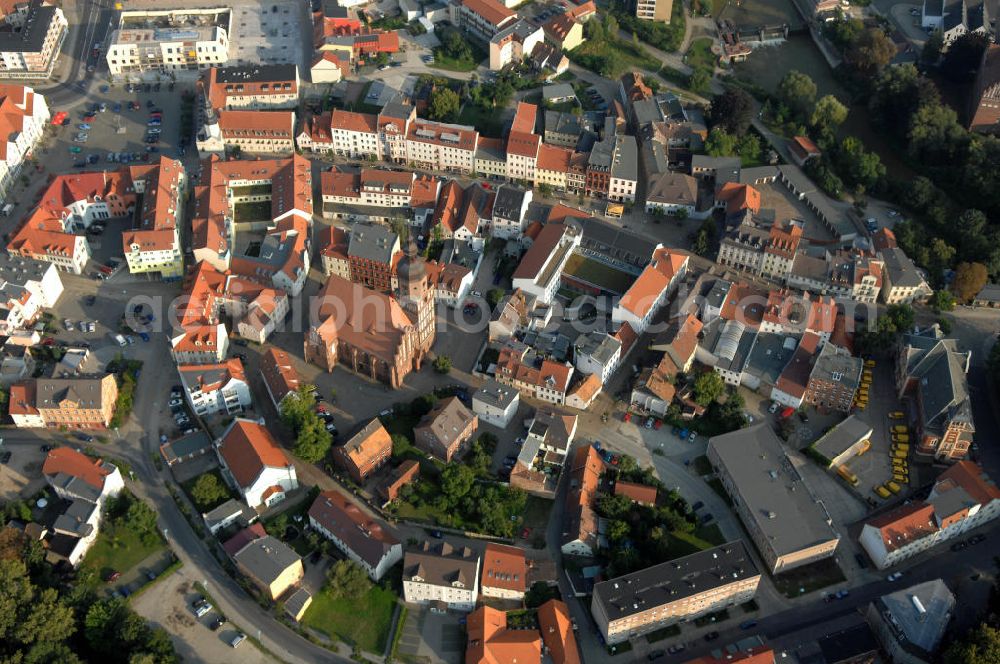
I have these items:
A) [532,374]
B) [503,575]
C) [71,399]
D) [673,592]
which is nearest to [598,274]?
[532,374]

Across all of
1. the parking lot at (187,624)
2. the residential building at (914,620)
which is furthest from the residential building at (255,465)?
the residential building at (914,620)

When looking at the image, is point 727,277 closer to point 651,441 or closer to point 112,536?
point 651,441

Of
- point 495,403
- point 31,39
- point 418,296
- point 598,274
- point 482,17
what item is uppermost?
point 482,17

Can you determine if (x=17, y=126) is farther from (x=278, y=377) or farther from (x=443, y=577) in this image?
(x=443, y=577)

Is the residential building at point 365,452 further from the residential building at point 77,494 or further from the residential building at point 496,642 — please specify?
the residential building at point 77,494

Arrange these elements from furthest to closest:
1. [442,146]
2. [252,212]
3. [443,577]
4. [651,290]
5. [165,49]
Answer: [165,49] < [442,146] < [252,212] < [651,290] < [443,577]

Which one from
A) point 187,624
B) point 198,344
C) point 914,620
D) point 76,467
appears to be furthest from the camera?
point 198,344
